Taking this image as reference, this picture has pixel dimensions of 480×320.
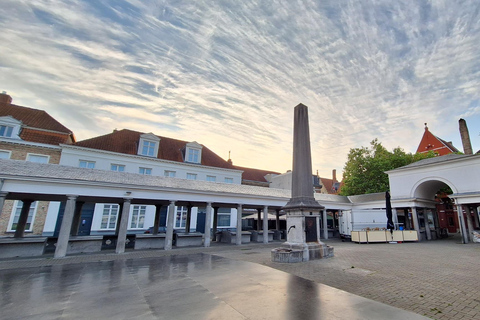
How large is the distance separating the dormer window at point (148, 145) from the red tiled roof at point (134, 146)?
0.69 m

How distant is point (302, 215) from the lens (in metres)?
11.3

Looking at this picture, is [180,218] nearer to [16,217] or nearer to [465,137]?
[16,217]

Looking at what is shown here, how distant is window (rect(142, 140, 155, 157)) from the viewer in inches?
1071

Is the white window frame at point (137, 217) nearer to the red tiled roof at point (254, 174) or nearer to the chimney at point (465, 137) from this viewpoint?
the red tiled roof at point (254, 174)

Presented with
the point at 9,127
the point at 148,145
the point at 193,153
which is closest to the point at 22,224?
the point at 9,127

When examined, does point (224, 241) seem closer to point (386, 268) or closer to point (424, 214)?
point (386, 268)

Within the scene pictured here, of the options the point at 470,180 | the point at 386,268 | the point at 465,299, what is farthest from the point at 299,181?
the point at 470,180

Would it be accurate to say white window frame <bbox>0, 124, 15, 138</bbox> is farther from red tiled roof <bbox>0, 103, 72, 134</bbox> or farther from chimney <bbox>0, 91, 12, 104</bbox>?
chimney <bbox>0, 91, 12, 104</bbox>

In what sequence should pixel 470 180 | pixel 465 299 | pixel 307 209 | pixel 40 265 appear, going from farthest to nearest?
pixel 470 180 → pixel 307 209 → pixel 40 265 → pixel 465 299

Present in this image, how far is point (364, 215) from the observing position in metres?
23.8

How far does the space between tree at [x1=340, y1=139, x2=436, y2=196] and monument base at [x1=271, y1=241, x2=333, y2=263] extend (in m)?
28.2

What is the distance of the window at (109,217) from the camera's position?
2494cm

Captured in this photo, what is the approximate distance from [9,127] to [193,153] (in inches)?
720

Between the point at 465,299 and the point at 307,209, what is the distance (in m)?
6.40
